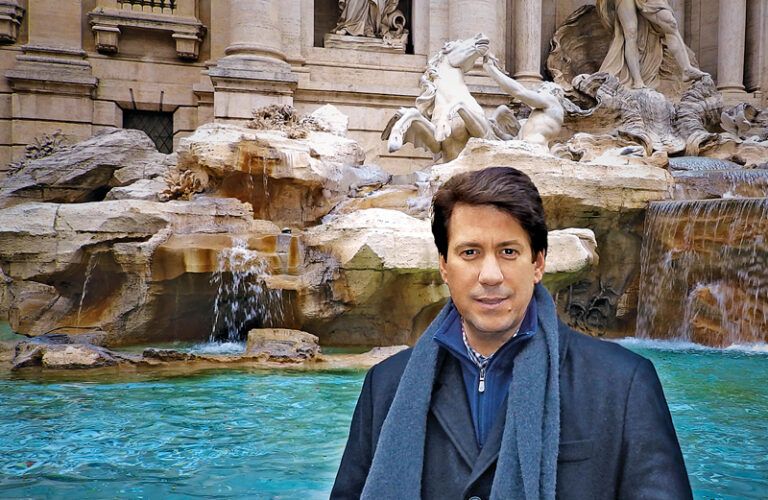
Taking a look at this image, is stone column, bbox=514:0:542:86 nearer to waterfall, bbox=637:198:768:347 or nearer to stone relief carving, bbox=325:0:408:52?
stone relief carving, bbox=325:0:408:52

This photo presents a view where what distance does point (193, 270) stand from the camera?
6.86 m

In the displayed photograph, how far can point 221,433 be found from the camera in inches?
159

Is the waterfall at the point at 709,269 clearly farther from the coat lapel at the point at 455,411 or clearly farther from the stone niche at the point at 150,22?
the stone niche at the point at 150,22

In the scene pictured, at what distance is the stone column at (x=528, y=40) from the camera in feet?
47.3

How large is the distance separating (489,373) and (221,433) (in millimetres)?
2931

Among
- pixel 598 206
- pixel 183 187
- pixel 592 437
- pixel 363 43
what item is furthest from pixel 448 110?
pixel 592 437

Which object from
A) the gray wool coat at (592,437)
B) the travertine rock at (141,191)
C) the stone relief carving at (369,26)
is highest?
the stone relief carving at (369,26)

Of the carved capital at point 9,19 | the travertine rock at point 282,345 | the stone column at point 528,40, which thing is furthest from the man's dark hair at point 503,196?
the stone column at point 528,40

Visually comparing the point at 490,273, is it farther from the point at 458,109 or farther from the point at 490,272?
the point at 458,109

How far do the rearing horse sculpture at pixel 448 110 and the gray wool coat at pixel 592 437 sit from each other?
8.47m

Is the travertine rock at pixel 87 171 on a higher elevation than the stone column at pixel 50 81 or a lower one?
lower

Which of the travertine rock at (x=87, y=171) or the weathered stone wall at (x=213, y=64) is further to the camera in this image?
the weathered stone wall at (x=213, y=64)

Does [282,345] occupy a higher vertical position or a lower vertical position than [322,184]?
lower

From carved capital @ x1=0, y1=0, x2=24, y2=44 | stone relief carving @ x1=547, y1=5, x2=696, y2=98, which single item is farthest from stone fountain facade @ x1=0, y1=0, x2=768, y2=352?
stone relief carving @ x1=547, y1=5, x2=696, y2=98
